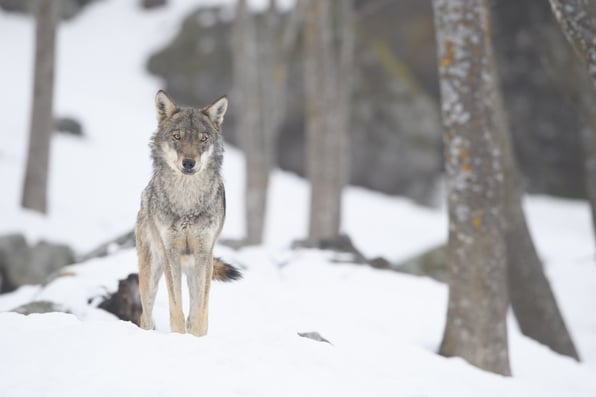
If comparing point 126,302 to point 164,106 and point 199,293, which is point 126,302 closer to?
point 199,293

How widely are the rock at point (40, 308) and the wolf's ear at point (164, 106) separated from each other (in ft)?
8.26

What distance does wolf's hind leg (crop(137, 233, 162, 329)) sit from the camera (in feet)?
20.2

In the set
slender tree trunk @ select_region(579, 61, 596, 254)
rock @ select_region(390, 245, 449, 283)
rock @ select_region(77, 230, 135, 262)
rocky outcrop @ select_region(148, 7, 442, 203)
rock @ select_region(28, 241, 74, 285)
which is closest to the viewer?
rock @ select_region(77, 230, 135, 262)

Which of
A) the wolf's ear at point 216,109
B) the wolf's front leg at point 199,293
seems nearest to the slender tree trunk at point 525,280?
the wolf's ear at point 216,109

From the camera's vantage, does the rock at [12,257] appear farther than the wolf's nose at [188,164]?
Yes

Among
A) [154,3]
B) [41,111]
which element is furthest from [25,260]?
[154,3]

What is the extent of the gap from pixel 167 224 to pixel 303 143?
18966 millimetres

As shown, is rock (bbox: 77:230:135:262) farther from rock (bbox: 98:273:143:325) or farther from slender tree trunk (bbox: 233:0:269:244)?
slender tree trunk (bbox: 233:0:269:244)

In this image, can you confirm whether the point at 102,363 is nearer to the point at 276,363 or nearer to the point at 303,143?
the point at 276,363

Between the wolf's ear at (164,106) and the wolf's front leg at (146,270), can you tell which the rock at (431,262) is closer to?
the wolf's front leg at (146,270)

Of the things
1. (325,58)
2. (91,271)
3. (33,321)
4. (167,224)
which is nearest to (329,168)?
(325,58)

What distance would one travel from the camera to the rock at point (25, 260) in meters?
11.4

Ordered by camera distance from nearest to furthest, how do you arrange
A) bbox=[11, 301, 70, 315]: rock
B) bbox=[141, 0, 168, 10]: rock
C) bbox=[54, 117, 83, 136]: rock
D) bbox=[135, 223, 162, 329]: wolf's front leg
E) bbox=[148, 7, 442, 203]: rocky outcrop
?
bbox=[135, 223, 162, 329]: wolf's front leg < bbox=[11, 301, 70, 315]: rock < bbox=[54, 117, 83, 136]: rock < bbox=[148, 7, 442, 203]: rocky outcrop < bbox=[141, 0, 168, 10]: rock

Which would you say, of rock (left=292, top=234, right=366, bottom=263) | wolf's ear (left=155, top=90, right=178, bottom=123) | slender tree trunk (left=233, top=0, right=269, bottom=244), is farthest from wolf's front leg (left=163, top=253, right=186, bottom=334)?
slender tree trunk (left=233, top=0, right=269, bottom=244)
